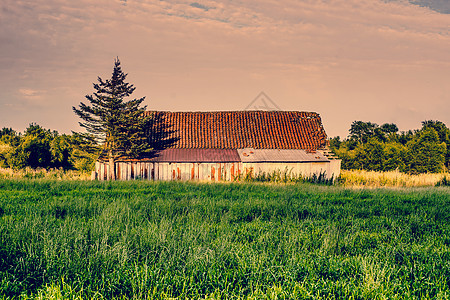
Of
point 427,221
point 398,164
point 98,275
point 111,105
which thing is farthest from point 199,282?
point 398,164

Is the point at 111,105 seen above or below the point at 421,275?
above

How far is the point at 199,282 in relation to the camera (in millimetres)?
4266

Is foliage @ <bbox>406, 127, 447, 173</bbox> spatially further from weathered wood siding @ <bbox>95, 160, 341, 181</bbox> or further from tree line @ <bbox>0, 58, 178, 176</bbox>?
tree line @ <bbox>0, 58, 178, 176</bbox>

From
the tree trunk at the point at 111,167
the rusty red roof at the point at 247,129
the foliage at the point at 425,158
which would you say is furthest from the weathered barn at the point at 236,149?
the foliage at the point at 425,158

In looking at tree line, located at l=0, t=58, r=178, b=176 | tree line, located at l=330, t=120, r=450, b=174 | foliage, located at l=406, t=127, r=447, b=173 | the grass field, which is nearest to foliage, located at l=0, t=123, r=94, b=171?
tree line, located at l=0, t=58, r=178, b=176

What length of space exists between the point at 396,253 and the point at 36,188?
13.1m

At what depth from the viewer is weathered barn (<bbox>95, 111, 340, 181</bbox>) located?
2764cm

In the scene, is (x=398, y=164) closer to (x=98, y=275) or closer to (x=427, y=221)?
(x=427, y=221)

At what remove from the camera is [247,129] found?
32.5 metres

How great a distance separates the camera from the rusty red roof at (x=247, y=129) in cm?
3075

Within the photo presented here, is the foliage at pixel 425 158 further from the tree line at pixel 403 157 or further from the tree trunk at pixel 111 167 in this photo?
the tree trunk at pixel 111 167

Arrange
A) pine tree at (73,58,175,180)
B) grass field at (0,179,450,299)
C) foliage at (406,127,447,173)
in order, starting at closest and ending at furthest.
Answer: grass field at (0,179,450,299), pine tree at (73,58,175,180), foliage at (406,127,447,173)

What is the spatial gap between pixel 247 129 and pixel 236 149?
3.13m

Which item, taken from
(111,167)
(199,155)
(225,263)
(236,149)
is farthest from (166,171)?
(225,263)
